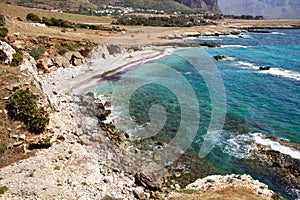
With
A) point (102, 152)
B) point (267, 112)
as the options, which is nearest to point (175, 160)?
point (102, 152)

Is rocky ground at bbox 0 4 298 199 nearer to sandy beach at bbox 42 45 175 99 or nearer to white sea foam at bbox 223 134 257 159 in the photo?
white sea foam at bbox 223 134 257 159

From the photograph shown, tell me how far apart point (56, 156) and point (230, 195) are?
1388cm

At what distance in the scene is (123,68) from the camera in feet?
178

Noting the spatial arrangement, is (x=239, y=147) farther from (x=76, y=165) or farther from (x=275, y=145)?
(x=76, y=165)

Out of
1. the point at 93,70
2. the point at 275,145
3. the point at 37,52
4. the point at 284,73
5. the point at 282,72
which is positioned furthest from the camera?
the point at 282,72

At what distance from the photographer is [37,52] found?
4669 centimetres

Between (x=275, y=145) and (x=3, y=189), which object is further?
(x=275, y=145)

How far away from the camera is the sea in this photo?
79.9ft

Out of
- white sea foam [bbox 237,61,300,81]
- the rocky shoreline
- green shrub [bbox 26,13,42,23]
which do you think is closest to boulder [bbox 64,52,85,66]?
the rocky shoreline

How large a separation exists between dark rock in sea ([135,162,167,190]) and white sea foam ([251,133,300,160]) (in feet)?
36.7

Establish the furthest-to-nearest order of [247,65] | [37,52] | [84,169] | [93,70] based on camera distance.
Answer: [247,65] → [93,70] → [37,52] → [84,169]

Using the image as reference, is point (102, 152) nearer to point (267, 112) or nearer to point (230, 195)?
point (230, 195)

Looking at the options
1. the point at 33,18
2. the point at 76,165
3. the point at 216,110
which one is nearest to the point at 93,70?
the point at 216,110

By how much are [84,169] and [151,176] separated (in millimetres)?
5365
